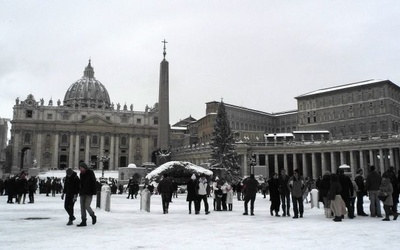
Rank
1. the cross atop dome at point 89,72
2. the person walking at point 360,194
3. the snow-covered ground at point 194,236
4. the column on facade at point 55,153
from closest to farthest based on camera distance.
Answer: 1. the snow-covered ground at point 194,236
2. the person walking at point 360,194
3. the column on facade at point 55,153
4. the cross atop dome at point 89,72

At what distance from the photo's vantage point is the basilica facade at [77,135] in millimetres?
103562

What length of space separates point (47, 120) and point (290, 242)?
107449 mm

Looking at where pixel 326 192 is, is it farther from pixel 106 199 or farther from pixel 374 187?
pixel 106 199

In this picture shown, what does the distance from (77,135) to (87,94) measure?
25933 millimetres

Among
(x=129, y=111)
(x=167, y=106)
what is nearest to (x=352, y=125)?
(x=167, y=106)

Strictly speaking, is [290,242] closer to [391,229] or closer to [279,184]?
[391,229]

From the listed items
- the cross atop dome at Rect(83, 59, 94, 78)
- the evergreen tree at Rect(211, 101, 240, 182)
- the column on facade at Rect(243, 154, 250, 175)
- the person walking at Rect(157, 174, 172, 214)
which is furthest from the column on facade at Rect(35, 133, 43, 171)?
the person walking at Rect(157, 174, 172, 214)

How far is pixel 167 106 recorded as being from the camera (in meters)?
43.5

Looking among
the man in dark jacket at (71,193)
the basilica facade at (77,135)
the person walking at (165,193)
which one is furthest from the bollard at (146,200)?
the basilica facade at (77,135)

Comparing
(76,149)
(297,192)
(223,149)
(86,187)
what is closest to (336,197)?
(297,192)

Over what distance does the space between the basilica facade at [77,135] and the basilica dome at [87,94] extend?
16.0 metres

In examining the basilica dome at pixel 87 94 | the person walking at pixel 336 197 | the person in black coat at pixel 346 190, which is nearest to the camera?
the person walking at pixel 336 197

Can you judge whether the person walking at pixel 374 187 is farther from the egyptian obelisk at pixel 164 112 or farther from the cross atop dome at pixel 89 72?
the cross atop dome at pixel 89 72

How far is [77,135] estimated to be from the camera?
106812mm
